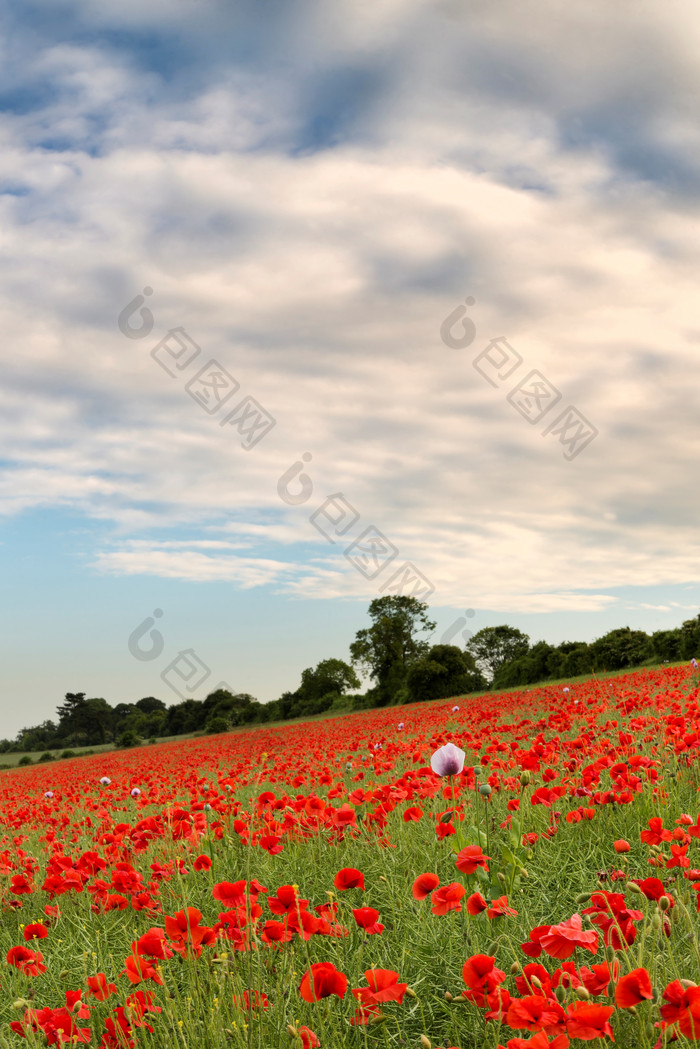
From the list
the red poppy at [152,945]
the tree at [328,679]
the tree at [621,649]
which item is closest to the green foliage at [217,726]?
the tree at [328,679]

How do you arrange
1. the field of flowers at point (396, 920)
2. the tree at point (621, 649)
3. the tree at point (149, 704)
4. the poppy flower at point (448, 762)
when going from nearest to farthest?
the field of flowers at point (396, 920) → the poppy flower at point (448, 762) → the tree at point (621, 649) → the tree at point (149, 704)

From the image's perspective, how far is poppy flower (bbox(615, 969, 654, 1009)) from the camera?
1.71 metres

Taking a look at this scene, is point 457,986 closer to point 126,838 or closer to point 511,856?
point 511,856

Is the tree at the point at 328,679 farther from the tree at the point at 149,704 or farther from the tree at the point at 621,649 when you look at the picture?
the tree at the point at 149,704

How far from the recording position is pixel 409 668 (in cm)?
4644

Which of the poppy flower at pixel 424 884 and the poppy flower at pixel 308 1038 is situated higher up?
the poppy flower at pixel 424 884

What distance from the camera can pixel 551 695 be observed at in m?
15.4

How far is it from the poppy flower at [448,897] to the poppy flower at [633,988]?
68 cm

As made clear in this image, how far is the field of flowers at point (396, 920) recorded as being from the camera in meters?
2.06

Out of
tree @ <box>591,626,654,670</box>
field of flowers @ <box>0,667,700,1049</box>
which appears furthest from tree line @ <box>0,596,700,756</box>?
field of flowers @ <box>0,667,700,1049</box>

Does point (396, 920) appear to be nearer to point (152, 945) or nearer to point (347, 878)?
point (347, 878)

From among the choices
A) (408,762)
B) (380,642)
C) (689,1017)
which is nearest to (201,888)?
(689,1017)

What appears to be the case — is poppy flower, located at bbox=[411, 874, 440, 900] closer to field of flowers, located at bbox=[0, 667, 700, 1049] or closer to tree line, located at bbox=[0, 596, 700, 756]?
field of flowers, located at bbox=[0, 667, 700, 1049]

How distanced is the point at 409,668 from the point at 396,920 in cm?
4369
